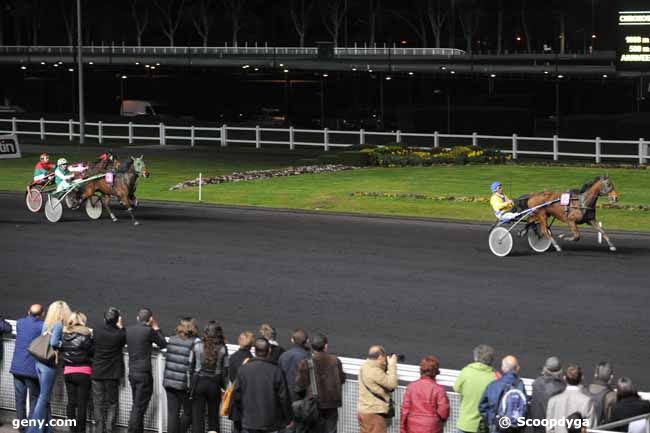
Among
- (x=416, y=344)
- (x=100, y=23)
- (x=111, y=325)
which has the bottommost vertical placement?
(x=416, y=344)

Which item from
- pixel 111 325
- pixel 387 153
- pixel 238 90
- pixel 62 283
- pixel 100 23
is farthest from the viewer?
pixel 100 23

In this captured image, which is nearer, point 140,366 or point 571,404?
point 571,404

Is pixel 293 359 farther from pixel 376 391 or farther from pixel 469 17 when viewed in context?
pixel 469 17

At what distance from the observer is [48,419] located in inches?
495

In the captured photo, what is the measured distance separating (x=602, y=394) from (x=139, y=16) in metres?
128

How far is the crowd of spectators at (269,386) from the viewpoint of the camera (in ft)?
34.6

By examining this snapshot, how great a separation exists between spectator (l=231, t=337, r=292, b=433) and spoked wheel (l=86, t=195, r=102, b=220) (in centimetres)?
1764

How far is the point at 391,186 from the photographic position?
3400 centimetres

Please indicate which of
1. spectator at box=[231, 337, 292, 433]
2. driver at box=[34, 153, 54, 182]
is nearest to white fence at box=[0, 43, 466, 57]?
driver at box=[34, 153, 54, 182]

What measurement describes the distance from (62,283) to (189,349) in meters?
9.27

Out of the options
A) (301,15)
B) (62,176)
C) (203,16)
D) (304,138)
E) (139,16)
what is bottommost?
(304,138)

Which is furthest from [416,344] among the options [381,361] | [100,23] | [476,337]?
[100,23]

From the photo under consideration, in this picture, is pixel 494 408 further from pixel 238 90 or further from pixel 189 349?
pixel 238 90

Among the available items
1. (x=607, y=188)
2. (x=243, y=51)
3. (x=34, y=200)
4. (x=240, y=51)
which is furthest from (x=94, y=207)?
(x=240, y=51)
